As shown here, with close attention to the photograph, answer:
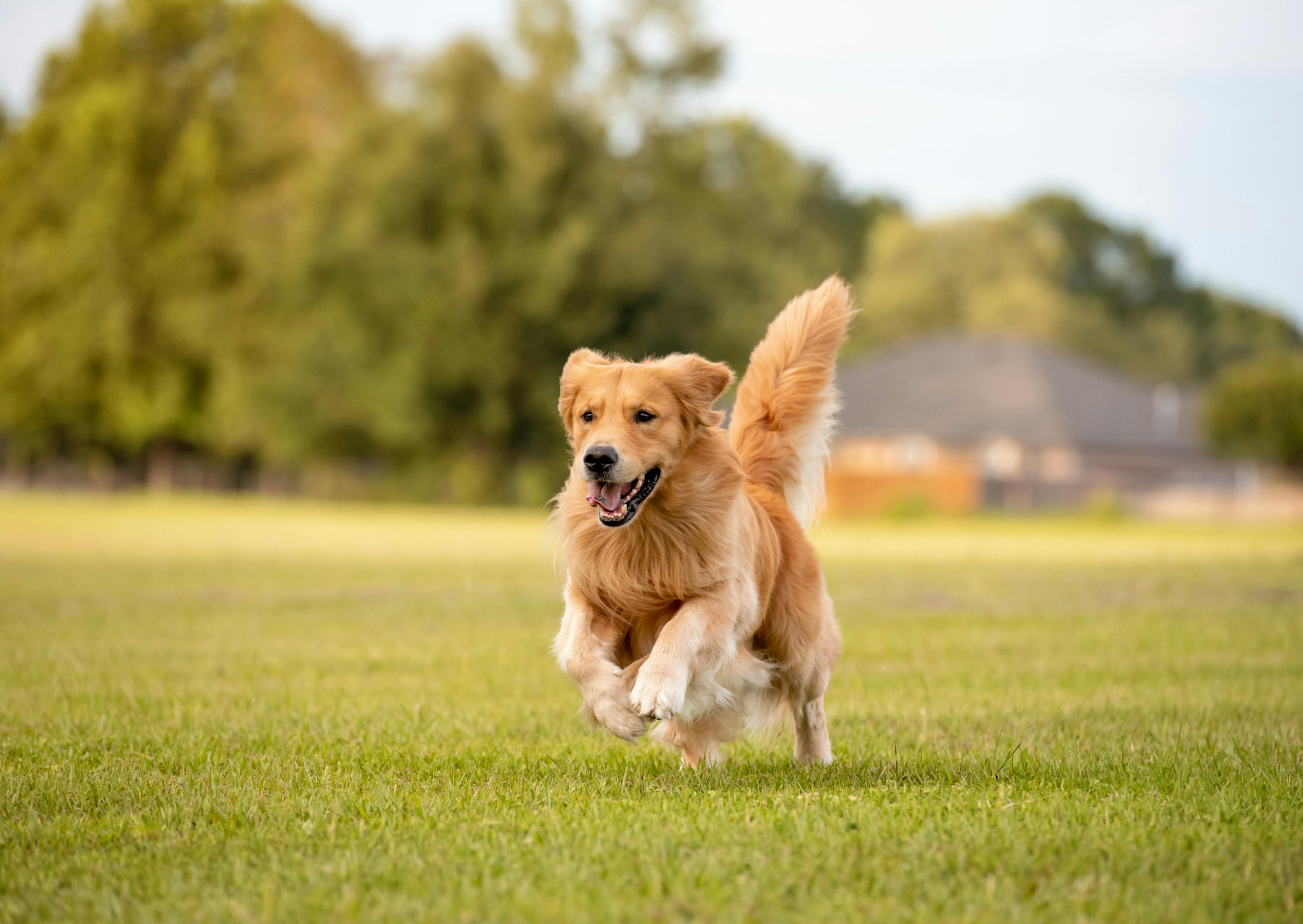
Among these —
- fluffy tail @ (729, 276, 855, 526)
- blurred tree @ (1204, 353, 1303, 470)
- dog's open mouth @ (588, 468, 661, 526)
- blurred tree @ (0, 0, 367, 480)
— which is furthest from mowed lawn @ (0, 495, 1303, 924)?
blurred tree @ (0, 0, 367, 480)

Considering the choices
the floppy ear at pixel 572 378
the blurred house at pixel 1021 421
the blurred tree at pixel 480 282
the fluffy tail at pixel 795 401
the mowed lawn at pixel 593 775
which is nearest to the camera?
the mowed lawn at pixel 593 775

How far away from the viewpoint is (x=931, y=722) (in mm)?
7293

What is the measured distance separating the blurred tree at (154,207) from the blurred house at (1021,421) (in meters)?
24.5

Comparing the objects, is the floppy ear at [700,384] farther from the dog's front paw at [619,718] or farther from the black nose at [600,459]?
the dog's front paw at [619,718]

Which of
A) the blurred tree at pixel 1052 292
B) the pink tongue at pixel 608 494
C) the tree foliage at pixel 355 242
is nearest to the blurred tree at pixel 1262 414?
the tree foliage at pixel 355 242

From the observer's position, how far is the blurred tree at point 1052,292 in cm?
7194

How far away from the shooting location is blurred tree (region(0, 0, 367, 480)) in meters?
51.8

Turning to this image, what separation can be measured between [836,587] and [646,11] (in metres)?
37.7

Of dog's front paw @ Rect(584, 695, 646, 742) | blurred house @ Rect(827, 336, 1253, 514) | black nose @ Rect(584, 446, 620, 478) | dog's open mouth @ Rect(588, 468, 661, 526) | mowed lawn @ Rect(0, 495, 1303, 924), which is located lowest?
mowed lawn @ Rect(0, 495, 1303, 924)

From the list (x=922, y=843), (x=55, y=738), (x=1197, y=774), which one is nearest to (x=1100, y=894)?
(x=922, y=843)

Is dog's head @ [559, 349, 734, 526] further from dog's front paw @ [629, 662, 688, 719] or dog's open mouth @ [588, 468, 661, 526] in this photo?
dog's front paw @ [629, 662, 688, 719]

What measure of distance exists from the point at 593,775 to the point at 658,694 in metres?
0.61

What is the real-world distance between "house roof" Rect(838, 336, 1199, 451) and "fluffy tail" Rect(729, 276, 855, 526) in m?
47.8

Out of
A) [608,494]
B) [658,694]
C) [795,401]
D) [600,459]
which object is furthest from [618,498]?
[795,401]
